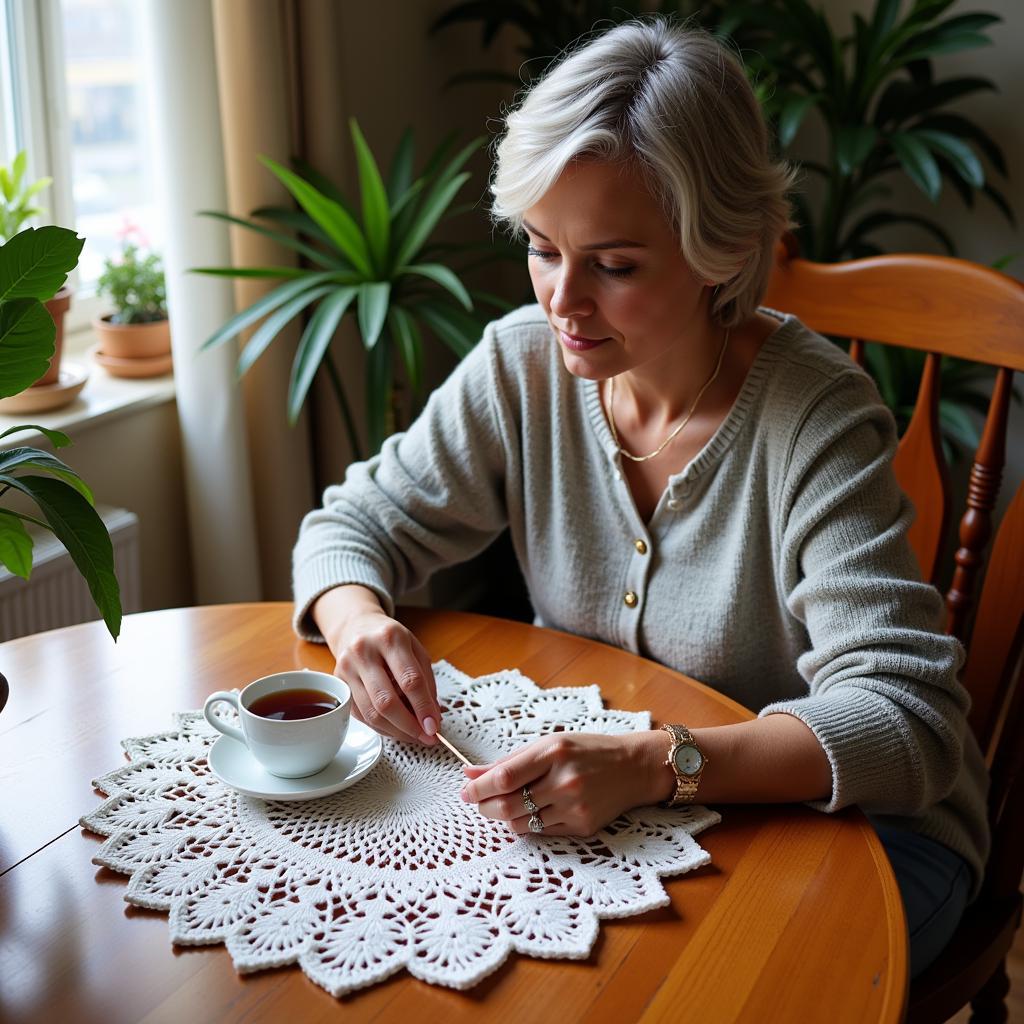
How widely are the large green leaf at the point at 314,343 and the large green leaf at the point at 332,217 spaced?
5.1 inches

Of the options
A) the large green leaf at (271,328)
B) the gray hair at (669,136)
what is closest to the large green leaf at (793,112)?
the large green leaf at (271,328)

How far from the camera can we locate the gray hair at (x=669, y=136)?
3.93ft

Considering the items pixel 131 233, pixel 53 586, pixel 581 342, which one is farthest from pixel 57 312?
pixel 581 342

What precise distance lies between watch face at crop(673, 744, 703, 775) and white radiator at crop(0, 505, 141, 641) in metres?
1.14

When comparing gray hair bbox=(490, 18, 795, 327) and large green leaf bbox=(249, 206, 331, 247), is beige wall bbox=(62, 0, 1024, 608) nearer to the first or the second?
large green leaf bbox=(249, 206, 331, 247)

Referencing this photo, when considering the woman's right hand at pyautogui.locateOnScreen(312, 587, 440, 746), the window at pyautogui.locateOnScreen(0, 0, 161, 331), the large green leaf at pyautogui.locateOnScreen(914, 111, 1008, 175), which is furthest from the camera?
Result: the large green leaf at pyautogui.locateOnScreen(914, 111, 1008, 175)

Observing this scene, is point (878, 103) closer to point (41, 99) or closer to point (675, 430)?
point (675, 430)

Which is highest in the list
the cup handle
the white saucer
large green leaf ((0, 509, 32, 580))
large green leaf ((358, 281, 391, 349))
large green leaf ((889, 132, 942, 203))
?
large green leaf ((889, 132, 942, 203))

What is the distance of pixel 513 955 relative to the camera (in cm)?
87

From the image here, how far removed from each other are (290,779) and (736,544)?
1.88 feet

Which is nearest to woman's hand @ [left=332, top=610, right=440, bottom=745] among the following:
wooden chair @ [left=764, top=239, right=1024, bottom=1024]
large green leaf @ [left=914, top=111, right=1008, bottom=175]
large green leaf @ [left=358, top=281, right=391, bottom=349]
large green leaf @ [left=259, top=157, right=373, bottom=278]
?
wooden chair @ [left=764, top=239, right=1024, bottom=1024]

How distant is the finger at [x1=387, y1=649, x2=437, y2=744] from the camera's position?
1.14m

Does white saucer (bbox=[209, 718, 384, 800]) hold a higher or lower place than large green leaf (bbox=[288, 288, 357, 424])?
lower

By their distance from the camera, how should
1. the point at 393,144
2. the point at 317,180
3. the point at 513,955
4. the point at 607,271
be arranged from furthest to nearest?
the point at 393,144
the point at 317,180
the point at 607,271
the point at 513,955
